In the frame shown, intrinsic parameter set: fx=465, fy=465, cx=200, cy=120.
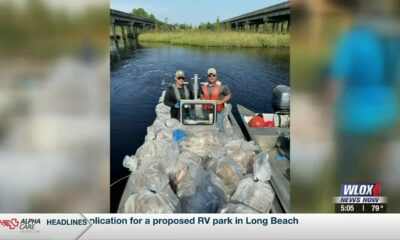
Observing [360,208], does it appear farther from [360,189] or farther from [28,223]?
[28,223]

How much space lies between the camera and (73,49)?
2.77 m

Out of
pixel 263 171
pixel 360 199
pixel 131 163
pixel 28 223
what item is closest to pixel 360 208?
pixel 360 199

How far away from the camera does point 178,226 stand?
2.89m

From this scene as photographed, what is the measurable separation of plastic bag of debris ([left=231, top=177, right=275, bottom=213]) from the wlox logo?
668mm

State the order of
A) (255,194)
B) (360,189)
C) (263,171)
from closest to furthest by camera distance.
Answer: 1. (360,189)
2. (255,194)
3. (263,171)

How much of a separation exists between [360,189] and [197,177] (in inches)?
51.1

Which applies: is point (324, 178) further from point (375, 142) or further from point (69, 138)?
point (69, 138)

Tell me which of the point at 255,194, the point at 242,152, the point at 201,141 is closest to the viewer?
the point at 255,194

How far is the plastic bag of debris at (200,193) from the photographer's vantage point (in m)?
3.15

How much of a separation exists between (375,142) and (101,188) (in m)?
1.70

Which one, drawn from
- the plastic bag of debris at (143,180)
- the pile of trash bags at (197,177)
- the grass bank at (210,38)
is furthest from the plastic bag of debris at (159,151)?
the grass bank at (210,38)

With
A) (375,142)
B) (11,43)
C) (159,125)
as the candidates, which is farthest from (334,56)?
(159,125)

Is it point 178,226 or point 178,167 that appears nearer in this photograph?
point 178,226

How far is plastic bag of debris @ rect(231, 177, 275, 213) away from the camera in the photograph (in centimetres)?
342
